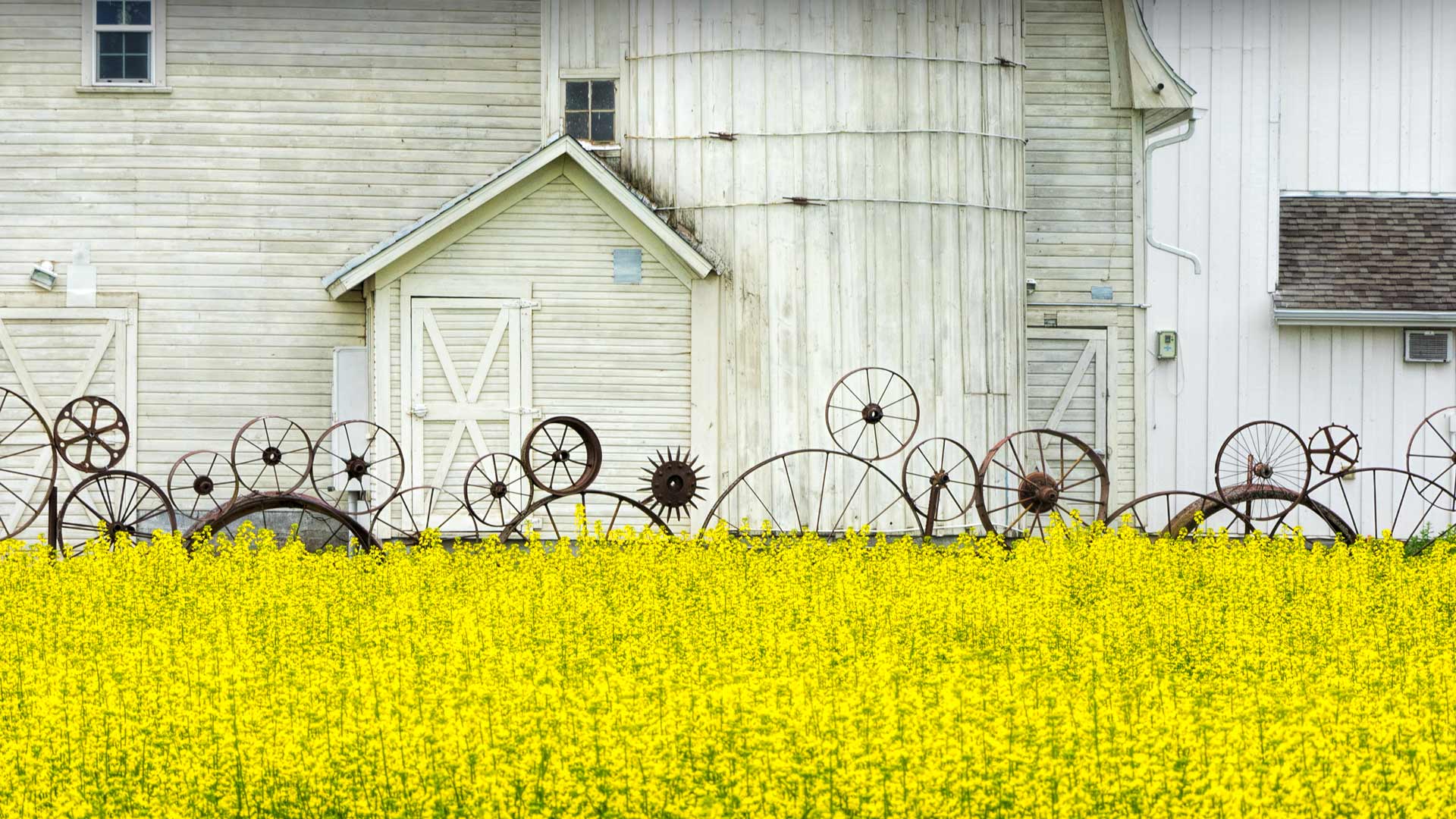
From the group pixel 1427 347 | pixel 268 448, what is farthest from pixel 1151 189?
pixel 268 448

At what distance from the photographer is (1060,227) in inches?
754

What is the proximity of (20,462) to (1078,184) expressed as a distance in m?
11.1

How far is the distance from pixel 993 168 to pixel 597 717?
10538mm

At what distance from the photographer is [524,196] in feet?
54.8

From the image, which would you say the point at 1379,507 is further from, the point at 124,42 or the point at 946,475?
the point at 124,42

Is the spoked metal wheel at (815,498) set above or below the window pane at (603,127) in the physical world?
below

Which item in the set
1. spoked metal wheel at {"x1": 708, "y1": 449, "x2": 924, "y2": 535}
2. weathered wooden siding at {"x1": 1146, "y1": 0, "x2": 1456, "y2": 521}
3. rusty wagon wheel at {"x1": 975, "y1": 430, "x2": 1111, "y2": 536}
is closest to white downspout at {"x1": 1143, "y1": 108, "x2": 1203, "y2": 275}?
weathered wooden siding at {"x1": 1146, "y1": 0, "x2": 1456, "y2": 521}

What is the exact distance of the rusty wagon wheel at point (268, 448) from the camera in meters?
17.4

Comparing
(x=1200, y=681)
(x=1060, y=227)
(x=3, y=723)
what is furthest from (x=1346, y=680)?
(x=1060, y=227)

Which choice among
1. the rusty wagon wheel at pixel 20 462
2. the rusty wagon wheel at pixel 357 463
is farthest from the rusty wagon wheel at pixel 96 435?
the rusty wagon wheel at pixel 357 463

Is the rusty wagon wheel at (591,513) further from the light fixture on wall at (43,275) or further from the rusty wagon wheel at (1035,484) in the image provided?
the light fixture on wall at (43,275)

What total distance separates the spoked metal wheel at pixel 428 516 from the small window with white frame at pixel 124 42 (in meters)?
4.87

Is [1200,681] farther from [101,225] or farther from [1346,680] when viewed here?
[101,225]

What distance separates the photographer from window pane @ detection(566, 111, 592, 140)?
1742 cm
